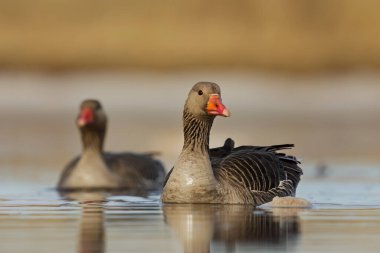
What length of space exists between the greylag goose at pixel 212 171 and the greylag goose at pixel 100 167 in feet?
11.7

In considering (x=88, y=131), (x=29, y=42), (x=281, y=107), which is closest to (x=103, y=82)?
(x=29, y=42)

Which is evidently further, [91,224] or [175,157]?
[175,157]

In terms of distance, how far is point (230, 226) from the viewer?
11523 mm

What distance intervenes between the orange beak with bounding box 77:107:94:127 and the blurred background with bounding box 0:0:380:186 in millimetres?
9175

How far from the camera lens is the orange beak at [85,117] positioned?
18.2 m

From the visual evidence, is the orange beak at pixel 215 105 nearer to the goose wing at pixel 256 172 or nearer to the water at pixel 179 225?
the goose wing at pixel 256 172

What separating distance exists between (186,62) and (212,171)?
28.2m

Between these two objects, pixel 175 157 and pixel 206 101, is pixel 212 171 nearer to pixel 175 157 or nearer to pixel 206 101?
pixel 206 101

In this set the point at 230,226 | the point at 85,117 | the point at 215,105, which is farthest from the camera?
the point at 85,117

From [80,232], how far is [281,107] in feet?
77.7

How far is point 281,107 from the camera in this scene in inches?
1362

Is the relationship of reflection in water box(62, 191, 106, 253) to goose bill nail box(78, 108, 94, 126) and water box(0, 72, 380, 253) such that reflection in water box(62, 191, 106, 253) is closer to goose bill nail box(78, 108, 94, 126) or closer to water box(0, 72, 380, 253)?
water box(0, 72, 380, 253)

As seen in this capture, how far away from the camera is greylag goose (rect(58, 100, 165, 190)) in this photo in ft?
58.3

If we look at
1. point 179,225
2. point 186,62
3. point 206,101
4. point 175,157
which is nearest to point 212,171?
point 206,101
